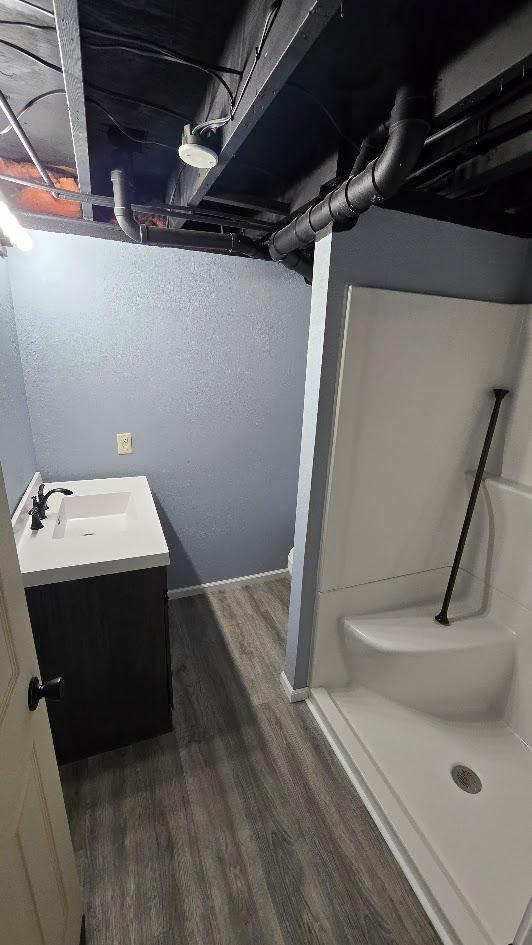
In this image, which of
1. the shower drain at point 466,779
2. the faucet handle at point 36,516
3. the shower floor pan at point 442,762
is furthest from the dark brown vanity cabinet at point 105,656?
the shower drain at point 466,779

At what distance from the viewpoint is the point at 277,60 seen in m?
0.76

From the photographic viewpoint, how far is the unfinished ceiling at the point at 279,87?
826 millimetres

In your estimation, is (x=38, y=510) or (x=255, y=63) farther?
(x=38, y=510)

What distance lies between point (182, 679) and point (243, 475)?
4.06 ft

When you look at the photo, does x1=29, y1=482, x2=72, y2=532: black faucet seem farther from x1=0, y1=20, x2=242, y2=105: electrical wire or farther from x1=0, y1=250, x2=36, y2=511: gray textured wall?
x1=0, y1=20, x2=242, y2=105: electrical wire

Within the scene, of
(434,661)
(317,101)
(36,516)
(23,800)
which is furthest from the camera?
(434,661)

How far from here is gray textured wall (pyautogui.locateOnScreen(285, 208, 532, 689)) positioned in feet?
4.42

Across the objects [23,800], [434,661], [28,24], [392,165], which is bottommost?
[434,661]

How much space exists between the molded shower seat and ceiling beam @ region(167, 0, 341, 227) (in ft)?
6.12

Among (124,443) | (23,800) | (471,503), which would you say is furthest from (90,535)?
(471,503)

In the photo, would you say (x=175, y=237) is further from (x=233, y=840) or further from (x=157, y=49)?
(x=233, y=840)

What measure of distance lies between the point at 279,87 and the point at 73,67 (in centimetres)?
47

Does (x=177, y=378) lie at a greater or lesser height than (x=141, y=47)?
lesser

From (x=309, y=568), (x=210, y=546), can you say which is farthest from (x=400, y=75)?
(x=210, y=546)
